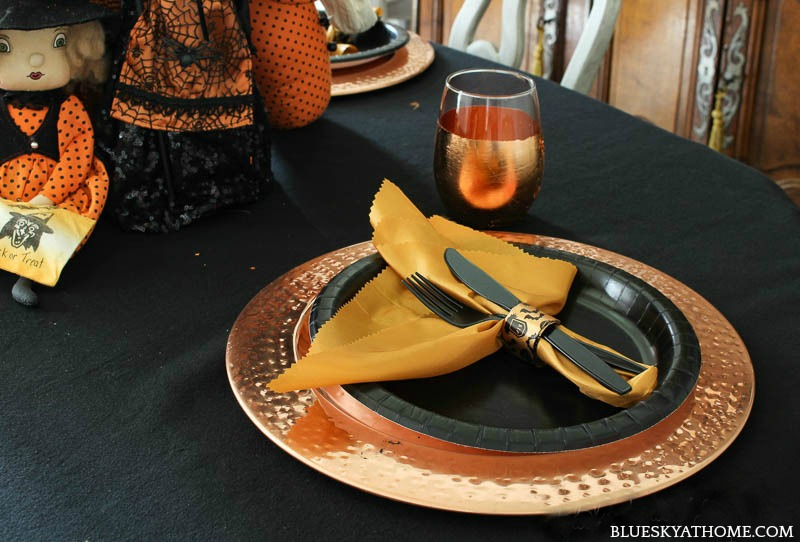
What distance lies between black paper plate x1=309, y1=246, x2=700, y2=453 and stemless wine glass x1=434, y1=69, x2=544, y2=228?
97 mm

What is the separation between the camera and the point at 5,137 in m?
0.74

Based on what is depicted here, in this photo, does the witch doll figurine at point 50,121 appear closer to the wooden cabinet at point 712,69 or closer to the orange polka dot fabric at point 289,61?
the orange polka dot fabric at point 289,61

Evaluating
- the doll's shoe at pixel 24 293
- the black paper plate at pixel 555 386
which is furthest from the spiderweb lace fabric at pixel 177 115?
the black paper plate at pixel 555 386

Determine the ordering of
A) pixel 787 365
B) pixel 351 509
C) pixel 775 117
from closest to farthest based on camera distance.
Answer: pixel 351 509
pixel 787 365
pixel 775 117

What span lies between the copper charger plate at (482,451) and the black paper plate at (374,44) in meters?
0.66

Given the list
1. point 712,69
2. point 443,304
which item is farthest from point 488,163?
point 712,69

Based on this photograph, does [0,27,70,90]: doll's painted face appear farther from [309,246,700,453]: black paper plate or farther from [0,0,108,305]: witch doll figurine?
[309,246,700,453]: black paper plate

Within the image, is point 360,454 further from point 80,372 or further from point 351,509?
point 80,372

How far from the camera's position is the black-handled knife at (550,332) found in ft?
1.69

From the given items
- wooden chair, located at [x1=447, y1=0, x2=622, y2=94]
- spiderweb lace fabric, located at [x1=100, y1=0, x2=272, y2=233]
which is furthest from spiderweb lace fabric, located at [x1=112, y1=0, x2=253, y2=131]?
wooden chair, located at [x1=447, y1=0, x2=622, y2=94]

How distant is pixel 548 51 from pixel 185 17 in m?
1.82

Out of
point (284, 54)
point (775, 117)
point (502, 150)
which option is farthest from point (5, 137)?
point (775, 117)

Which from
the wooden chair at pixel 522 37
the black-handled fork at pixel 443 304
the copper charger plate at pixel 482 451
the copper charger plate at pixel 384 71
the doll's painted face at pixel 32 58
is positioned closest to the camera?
the copper charger plate at pixel 482 451

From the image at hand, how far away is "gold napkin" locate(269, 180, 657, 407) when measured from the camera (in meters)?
0.51
